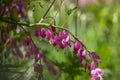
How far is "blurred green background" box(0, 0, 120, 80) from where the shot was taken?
146cm

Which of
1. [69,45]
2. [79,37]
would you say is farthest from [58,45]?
[79,37]

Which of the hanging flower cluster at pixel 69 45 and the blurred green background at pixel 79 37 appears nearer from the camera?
the hanging flower cluster at pixel 69 45

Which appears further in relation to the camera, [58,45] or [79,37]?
[79,37]

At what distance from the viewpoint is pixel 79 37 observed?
2.03 meters

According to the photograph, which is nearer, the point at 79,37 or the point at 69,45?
the point at 69,45

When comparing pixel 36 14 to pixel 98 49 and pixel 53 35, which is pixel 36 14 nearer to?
pixel 53 35

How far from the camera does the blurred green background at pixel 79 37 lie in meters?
1.46

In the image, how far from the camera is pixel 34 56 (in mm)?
1411

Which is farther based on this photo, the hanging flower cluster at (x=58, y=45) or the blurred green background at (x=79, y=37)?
the blurred green background at (x=79, y=37)

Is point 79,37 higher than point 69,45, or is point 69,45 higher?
point 79,37

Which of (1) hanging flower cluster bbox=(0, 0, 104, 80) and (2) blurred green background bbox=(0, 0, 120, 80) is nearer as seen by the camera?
(1) hanging flower cluster bbox=(0, 0, 104, 80)

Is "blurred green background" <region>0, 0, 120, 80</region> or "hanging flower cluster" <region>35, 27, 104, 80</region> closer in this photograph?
"hanging flower cluster" <region>35, 27, 104, 80</region>

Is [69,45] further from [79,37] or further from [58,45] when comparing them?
[79,37]

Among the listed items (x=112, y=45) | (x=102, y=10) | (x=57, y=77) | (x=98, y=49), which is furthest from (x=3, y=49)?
(x=102, y=10)
